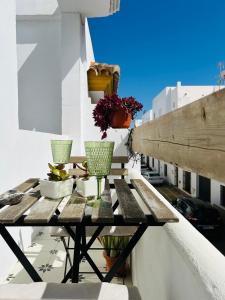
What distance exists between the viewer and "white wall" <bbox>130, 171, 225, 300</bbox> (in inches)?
20.9

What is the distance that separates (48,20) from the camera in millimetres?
3219

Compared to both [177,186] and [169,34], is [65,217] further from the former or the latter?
[169,34]

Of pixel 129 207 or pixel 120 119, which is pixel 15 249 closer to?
pixel 129 207

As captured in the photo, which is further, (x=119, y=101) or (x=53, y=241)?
(x=53, y=241)

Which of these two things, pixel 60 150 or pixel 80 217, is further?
pixel 60 150

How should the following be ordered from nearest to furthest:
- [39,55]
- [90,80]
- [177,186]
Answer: [39,55], [90,80], [177,186]

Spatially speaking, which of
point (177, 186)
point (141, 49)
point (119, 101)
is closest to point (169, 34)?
point (141, 49)

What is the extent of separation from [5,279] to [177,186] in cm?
1304

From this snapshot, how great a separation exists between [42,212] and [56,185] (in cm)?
24

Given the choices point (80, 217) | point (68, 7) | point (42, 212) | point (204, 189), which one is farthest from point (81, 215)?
point (204, 189)

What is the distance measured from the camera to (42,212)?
785 millimetres

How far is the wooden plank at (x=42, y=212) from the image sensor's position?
72 cm

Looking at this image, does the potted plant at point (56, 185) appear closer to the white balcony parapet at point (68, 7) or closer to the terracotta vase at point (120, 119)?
the terracotta vase at point (120, 119)

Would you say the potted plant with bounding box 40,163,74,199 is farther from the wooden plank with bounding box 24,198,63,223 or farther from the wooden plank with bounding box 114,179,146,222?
the wooden plank with bounding box 114,179,146,222
